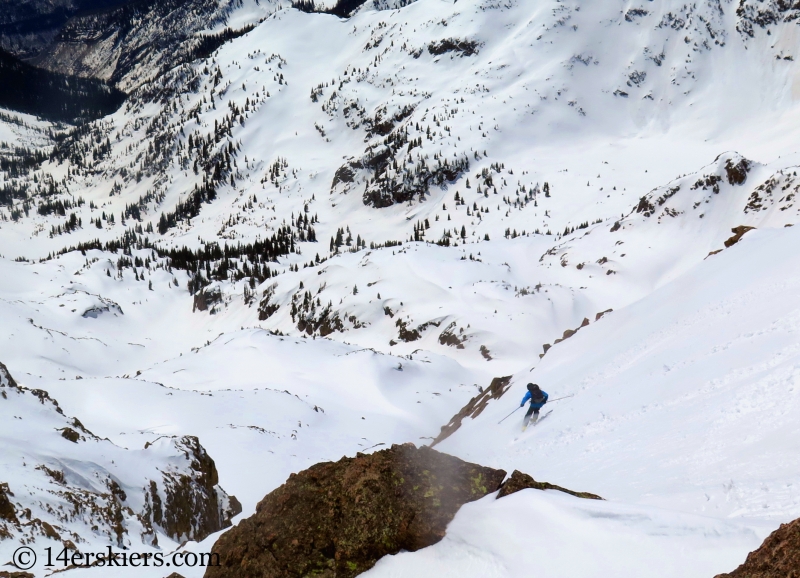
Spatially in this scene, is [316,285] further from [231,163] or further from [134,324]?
[231,163]

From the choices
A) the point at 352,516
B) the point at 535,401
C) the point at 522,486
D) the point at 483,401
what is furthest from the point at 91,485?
the point at 483,401

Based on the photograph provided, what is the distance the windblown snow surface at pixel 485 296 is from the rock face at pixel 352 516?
0.38 m

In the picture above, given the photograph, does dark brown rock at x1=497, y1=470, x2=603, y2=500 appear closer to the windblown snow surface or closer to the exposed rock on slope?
the windblown snow surface

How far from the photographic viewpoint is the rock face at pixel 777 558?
4309 mm

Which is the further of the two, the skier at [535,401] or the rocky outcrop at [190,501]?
the skier at [535,401]

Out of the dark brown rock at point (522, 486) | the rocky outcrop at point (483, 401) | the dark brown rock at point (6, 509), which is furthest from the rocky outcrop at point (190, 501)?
the rocky outcrop at point (483, 401)

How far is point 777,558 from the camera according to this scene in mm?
4512

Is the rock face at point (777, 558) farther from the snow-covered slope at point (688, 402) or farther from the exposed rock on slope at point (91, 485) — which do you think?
the exposed rock on slope at point (91, 485)

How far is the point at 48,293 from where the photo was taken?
288 ft

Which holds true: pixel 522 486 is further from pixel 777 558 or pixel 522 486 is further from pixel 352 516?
pixel 777 558

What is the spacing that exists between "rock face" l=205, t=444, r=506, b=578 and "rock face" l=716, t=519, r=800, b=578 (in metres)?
3.42

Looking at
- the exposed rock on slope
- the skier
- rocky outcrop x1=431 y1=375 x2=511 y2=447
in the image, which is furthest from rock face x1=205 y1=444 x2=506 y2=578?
rocky outcrop x1=431 y1=375 x2=511 y2=447

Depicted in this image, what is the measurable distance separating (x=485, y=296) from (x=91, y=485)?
47.1 metres

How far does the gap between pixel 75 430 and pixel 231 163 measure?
6975 inches
